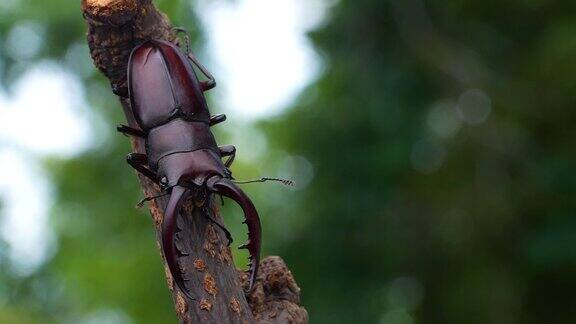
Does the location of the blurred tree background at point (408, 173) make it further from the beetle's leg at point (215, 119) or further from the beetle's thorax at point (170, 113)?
the beetle's thorax at point (170, 113)

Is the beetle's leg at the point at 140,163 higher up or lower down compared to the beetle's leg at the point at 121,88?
lower down

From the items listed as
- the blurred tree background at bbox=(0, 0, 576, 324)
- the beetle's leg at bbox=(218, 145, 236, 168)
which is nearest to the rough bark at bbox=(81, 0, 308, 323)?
the beetle's leg at bbox=(218, 145, 236, 168)

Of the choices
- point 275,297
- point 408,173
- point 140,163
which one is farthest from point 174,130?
point 408,173

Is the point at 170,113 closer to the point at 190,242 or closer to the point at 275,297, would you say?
the point at 190,242

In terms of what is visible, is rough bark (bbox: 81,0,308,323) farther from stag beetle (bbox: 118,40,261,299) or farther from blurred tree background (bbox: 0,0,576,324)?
blurred tree background (bbox: 0,0,576,324)

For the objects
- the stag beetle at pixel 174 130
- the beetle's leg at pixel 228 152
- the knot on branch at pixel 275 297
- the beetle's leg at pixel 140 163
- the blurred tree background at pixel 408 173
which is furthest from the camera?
the blurred tree background at pixel 408 173

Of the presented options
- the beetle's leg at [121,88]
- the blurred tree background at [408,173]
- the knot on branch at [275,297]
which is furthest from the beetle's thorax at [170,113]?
the blurred tree background at [408,173]

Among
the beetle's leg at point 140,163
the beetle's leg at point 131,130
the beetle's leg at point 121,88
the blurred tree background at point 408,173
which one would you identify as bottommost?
the beetle's leg at point 140,163
